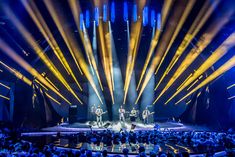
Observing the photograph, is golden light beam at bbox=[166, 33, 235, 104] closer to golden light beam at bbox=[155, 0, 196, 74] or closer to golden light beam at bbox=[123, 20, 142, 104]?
golden light beam at bbox=[155, 0, 196, 74]

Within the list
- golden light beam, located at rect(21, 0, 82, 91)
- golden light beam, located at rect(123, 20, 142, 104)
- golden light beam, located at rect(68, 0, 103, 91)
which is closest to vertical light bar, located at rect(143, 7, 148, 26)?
golden light beam, located at rect(123, 20, 142, 104)

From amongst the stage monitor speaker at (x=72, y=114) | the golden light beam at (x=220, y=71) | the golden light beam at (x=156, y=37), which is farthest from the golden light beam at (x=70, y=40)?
the golden light beam at (x=220, y=71)

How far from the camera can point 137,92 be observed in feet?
98.4

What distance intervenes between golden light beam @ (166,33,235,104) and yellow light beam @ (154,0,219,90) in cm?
195

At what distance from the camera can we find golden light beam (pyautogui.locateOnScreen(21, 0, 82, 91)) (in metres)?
18.5

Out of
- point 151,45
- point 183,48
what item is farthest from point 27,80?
point 183,48

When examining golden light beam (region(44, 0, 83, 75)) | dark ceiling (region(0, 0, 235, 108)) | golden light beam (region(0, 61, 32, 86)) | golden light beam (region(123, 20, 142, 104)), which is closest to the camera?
dark ceiling (region(0, 0, 235, 108))

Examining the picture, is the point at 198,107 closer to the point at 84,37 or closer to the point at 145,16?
the point at 145,16

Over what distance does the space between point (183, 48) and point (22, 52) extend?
13.2 meters

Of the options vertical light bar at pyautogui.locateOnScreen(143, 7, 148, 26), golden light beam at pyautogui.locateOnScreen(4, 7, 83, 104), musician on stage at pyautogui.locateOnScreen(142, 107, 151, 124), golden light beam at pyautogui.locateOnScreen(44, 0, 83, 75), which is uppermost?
vertical light bar at pyautogui.locateOnScreen(143, 7, 148, 26)

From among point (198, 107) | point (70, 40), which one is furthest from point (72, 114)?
point (198, 107)

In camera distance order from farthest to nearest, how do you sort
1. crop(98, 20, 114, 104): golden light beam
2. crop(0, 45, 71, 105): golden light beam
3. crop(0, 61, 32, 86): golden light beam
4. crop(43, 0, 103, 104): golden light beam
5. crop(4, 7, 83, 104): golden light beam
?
crop(98, 20, 114, 104): golden light beam, crop(0, 61, 32, 86): golden light beam, crop(43, 0, 103, 104): golden light beam, crop(0, 45, 71, 105): golden light beam, crop(4, 7, 83, 104): golden light beam

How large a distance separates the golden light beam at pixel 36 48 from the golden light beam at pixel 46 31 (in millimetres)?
835

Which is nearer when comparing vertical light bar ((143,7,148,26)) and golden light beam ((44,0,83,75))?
golden light beam ((44,0,83,75))
